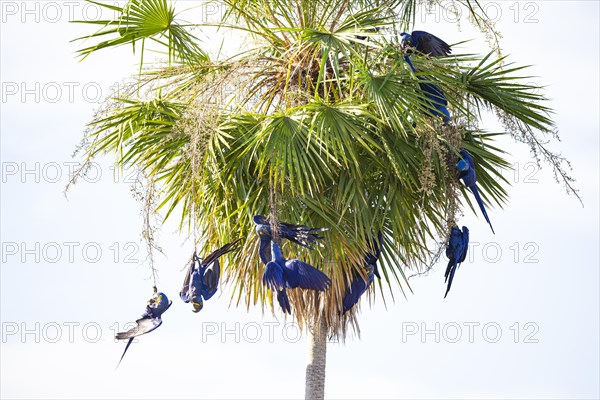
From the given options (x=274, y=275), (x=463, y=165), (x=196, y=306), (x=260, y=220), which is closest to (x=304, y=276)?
(x=274, y=275)

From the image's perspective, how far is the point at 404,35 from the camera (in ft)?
35.9

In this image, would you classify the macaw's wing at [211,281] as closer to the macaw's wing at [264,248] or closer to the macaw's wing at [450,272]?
the macaw's wing at [264,248]

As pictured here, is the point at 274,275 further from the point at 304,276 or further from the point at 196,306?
the point at 196,306

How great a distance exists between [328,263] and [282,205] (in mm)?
698

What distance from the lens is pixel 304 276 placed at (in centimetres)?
1000

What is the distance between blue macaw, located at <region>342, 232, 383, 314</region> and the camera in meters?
11.1

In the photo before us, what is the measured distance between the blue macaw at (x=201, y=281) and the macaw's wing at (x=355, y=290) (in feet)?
3.82

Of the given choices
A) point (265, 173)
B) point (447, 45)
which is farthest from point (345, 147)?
point (447, 45)

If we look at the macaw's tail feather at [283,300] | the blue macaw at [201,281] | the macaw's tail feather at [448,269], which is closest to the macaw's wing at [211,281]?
the blue macaw at [201,281]

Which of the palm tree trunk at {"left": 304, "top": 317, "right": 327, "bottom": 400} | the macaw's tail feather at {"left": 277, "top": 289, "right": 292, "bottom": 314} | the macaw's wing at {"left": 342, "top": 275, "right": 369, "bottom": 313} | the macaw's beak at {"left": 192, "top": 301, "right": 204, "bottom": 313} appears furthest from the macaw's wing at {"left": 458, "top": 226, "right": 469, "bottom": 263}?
the macaw's beak at {"left": 192, "top": 301, "right": 204, "bottom": 313}

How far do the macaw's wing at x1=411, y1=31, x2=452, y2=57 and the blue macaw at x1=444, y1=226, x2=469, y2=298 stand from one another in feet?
5.31

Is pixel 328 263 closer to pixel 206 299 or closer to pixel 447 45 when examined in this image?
pixel 206 299

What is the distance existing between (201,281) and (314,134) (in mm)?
1584

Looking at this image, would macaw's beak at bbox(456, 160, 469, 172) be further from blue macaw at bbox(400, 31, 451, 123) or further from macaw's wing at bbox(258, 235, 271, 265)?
macaw's wing at bbox(258, 235, 271, 265)
